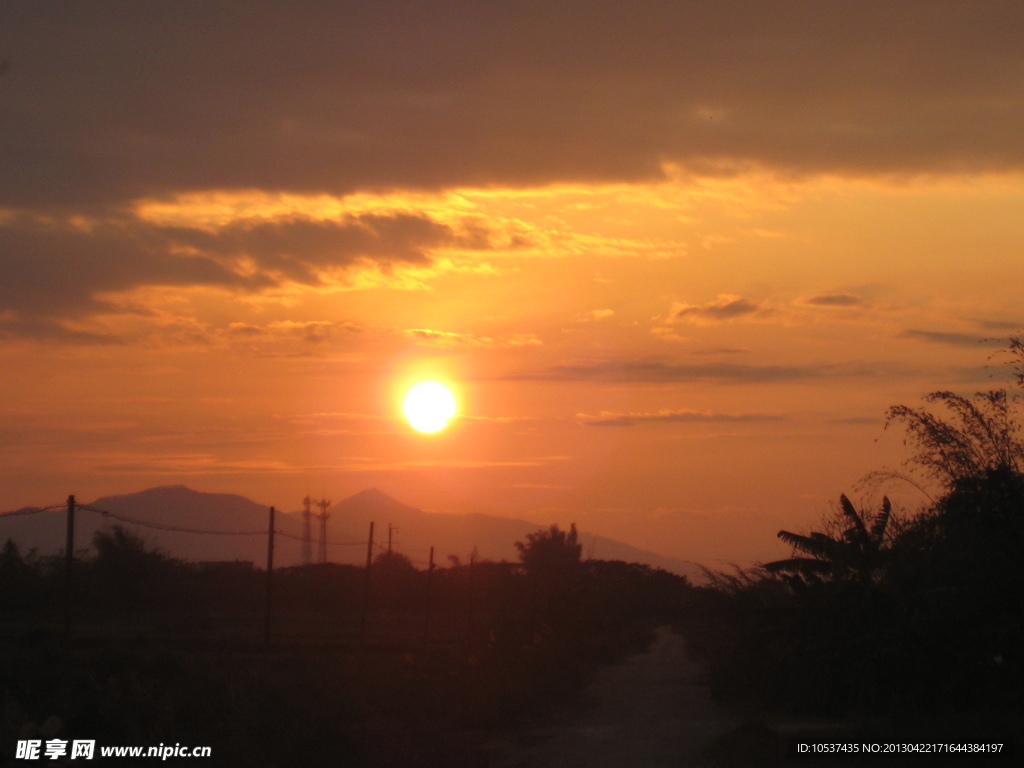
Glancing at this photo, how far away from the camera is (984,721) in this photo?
54.6 ft

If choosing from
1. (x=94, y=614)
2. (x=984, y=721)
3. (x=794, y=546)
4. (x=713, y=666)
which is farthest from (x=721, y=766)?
(x=94, y=614)

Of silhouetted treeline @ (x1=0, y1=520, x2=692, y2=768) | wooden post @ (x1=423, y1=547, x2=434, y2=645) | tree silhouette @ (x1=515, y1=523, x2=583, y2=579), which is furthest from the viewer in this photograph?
tree silhouette @ (x1=515, y1=523, x2=583, y2=579)

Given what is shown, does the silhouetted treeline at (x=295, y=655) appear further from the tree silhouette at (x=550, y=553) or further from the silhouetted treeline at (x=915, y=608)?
the silhouetted treeline at (x=915, y=608)

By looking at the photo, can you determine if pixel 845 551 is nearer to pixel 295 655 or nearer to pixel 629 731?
pixel 629 731

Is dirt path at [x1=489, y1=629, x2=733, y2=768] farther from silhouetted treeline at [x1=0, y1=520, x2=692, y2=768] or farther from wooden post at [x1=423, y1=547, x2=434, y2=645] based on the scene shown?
wooden post at [x1=423, y1=547, x2=434, y2=645]

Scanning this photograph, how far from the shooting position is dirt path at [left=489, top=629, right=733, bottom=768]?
16.5 metres

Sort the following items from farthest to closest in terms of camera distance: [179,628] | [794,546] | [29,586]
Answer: [29,586]
[179,628]
[794,546]

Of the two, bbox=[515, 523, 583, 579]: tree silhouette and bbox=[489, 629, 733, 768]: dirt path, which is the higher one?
bbox=[515, 523, 583, 579]: tree silhouette

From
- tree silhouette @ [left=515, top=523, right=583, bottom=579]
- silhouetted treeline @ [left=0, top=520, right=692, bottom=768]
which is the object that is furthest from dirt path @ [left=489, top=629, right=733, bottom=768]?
tree silhouette @ [left=515, top=523, right=583, bottom=579]

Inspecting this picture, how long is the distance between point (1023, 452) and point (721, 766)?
31.5 ft

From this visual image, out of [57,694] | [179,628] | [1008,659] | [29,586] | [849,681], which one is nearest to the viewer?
[57,694]

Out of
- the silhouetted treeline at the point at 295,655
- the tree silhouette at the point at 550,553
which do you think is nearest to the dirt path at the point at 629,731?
the silhouetted treeline at the point at 295,655

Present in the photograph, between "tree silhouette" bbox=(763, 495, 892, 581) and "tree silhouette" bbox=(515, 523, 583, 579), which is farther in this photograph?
"tree silhouette" bbox=(515, 523, 583, 579)

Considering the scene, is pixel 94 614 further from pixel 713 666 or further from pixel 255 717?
pixel 255 717
